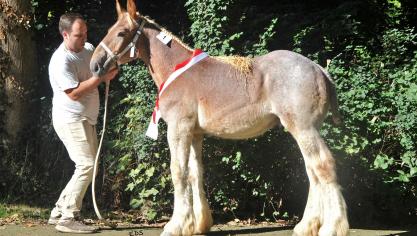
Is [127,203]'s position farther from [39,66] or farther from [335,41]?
[335,41]

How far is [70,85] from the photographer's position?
6.73m

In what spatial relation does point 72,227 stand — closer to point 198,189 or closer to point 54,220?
point 54,220

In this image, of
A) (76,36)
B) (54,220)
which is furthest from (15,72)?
(54,220)

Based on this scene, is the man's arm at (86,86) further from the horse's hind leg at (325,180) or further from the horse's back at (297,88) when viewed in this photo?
the horse's hind leg at (325,180)

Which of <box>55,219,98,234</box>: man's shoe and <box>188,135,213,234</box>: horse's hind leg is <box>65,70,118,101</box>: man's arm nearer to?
<box>188,135,213,234</box>: horse's hind leg

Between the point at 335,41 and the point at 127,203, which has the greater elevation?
the point at 335,41

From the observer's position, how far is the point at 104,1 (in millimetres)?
10438

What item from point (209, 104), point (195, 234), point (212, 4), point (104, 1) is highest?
point (104, 1)

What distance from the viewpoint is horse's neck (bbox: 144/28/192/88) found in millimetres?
6496

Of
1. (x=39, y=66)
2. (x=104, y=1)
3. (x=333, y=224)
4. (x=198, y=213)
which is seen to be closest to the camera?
(x=333, y=224)

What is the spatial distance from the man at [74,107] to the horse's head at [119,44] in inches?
10.0

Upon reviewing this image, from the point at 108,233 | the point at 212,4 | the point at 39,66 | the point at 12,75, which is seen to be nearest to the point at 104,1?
the point at 39,66

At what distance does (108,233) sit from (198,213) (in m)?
1.10

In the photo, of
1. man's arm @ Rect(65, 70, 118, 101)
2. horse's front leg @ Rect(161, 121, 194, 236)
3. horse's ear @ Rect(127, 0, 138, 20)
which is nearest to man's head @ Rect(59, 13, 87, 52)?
man's arm @ Rect(65, 70, 118, 101)
